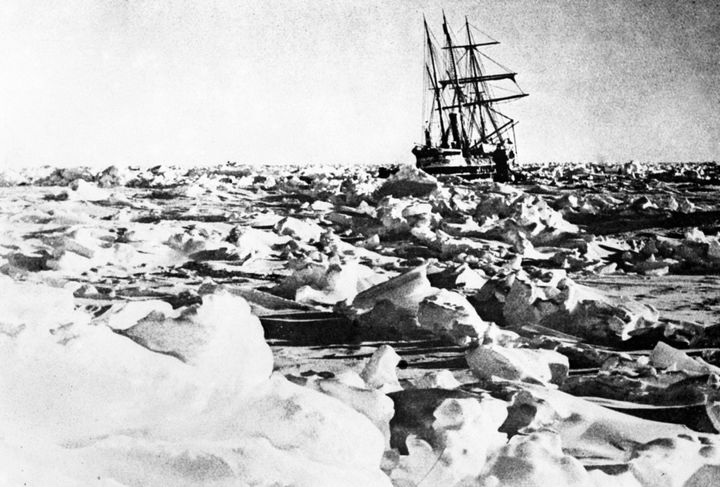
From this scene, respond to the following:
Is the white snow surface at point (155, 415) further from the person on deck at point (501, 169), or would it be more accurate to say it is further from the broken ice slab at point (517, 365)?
the person on deck at point (501, 169)

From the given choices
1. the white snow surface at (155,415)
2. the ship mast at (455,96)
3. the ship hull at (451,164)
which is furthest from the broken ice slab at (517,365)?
the ship mast at (455,96)

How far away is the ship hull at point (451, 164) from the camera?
18.5 m

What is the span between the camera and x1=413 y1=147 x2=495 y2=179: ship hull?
18455 mm

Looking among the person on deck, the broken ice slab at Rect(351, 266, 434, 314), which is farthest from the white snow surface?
the person on deck

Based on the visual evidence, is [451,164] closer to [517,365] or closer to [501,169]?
[501,169]

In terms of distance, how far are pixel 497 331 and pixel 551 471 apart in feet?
3.30

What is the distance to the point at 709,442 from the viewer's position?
1400mm

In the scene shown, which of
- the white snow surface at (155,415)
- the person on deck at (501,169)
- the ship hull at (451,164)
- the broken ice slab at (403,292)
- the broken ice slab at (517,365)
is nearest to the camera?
the white snow surface at (155,415)

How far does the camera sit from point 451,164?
18797mm

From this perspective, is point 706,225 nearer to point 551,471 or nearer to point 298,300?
point 298,300

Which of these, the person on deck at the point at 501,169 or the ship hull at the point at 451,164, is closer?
the person on deck at the point at 501,169

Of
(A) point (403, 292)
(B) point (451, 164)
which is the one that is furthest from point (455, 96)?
(A) point (403, 292)

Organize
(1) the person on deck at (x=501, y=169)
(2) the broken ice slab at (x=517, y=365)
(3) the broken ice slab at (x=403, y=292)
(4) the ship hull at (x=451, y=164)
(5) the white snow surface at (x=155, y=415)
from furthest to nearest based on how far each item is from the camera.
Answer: (4) the ship hull at (x=451, y=164) < (1) the person on deck at (x=501, y=169) < (3) the broken ice slab at (x=403, y=292) < (2) the broken ice slab at (x=517, y=365) < (5) the white snow surface at (x=155, y=415)

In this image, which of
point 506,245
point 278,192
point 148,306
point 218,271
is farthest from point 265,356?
point 278,192
